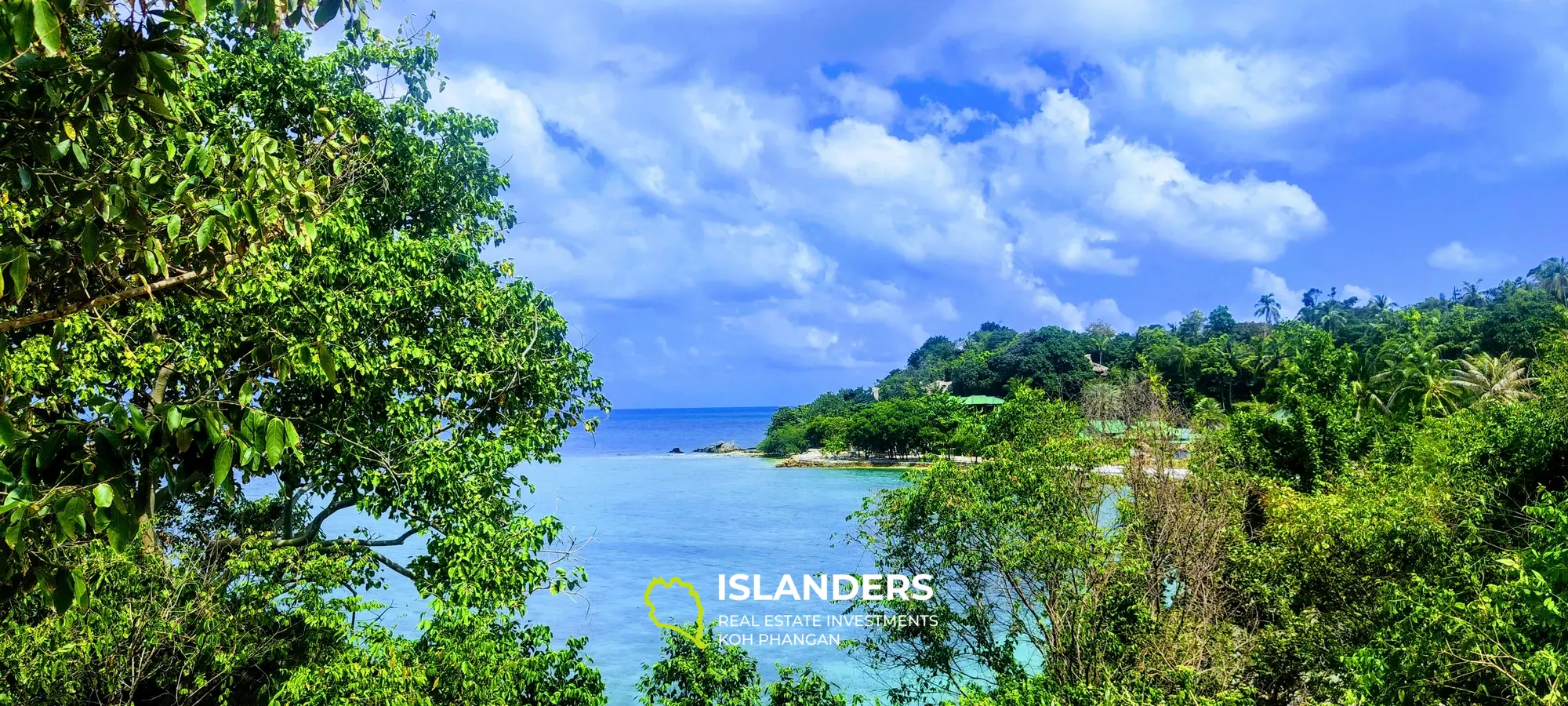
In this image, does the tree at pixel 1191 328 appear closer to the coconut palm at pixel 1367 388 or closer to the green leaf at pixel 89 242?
the coconut palm at pixel 1367 388

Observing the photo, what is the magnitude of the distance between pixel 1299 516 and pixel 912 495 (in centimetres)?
412

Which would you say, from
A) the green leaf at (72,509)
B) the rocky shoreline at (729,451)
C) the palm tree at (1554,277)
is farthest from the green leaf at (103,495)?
the rocky shoreline at (729,451)

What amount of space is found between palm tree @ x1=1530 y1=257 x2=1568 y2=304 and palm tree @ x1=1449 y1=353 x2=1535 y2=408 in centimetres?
1539

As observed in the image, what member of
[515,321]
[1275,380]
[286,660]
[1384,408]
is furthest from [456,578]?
[1275,380]

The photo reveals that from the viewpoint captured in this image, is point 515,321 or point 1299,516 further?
point 1299,516

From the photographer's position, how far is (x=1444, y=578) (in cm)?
805

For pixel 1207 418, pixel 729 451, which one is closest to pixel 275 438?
pixel 1207 418

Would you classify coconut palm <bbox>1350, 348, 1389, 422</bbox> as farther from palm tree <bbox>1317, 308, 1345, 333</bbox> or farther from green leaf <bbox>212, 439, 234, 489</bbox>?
green leaf <bbox>212, 439, 234, 489</bbox>

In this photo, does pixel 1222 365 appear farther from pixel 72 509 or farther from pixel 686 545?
pixel 72 509

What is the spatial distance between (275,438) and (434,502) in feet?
19.2

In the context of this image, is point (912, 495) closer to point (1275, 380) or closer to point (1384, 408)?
point (1384, 408)

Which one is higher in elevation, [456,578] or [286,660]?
[456,578]

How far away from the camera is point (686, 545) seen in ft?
84.6

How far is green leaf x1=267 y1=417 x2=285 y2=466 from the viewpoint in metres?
1.80
